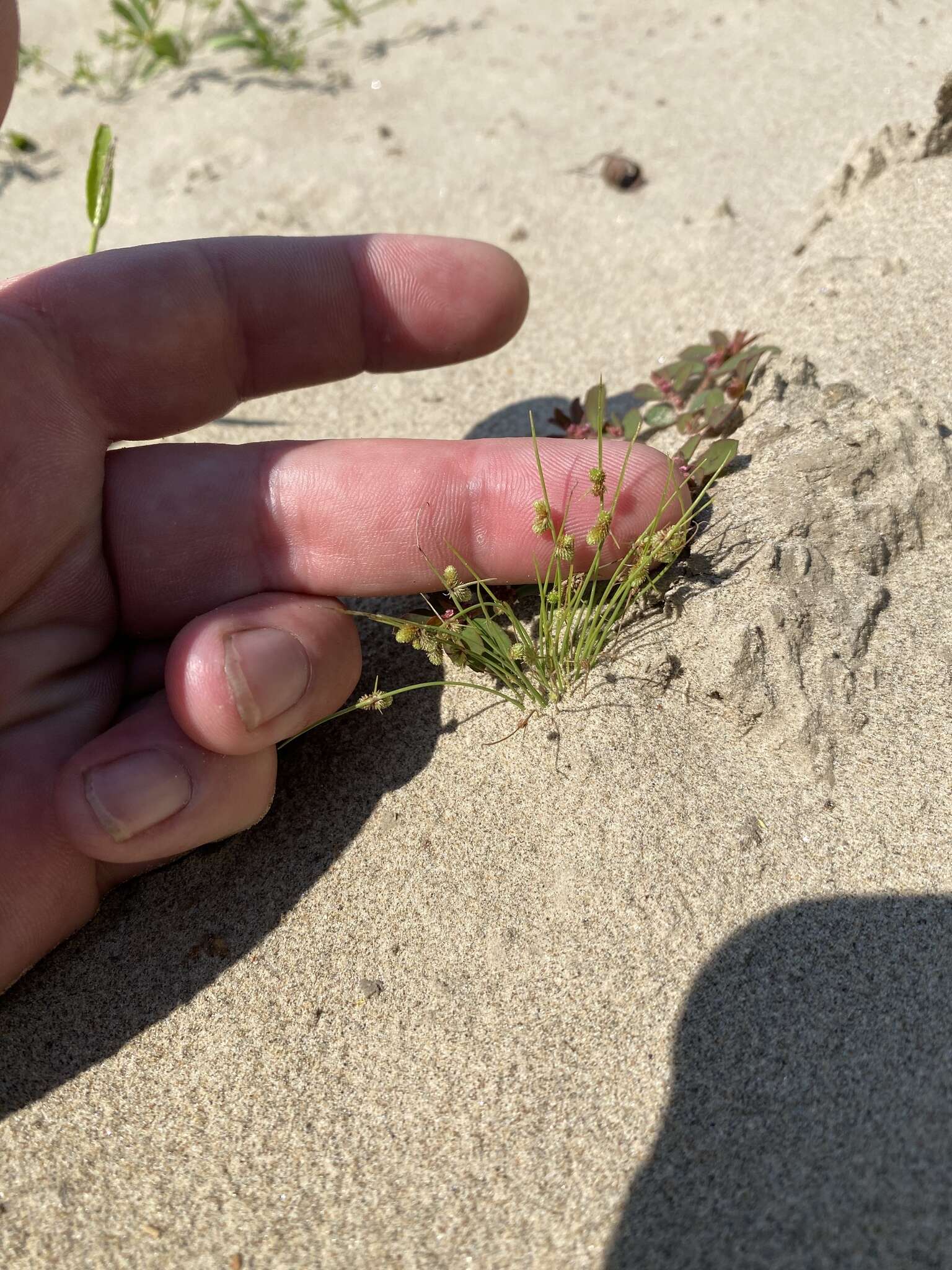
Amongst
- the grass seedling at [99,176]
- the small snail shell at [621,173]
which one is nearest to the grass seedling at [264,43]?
the grass seedling at [99,176]

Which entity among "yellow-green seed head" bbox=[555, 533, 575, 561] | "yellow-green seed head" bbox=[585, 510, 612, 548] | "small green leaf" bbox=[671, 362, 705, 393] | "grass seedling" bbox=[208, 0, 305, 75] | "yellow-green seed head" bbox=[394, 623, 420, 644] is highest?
"grass seedling" bbox=[208, 0, 305, 75]

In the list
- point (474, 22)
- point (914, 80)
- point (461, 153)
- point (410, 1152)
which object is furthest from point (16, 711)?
A: point (474, 22)

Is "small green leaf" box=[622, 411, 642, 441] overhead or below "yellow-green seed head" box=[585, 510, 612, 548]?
below

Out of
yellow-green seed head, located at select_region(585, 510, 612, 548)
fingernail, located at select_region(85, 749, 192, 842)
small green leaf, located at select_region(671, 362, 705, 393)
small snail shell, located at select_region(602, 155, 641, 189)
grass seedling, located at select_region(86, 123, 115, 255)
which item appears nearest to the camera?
fingernail, located at select_region(85, 749, 192, 842)

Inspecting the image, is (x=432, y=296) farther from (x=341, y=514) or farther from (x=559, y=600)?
(x=559, y=600)

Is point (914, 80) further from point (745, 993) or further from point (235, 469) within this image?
point (745, 993)

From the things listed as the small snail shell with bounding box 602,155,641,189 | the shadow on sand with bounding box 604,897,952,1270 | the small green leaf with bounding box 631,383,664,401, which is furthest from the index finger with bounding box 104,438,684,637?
the small snail shell with bounding box 602,155,641,189

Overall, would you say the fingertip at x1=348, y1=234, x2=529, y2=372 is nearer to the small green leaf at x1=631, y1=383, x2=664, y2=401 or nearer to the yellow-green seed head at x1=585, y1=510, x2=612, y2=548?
A: the small green leaf at x1=631, y1=383, x2=664, y2=401
